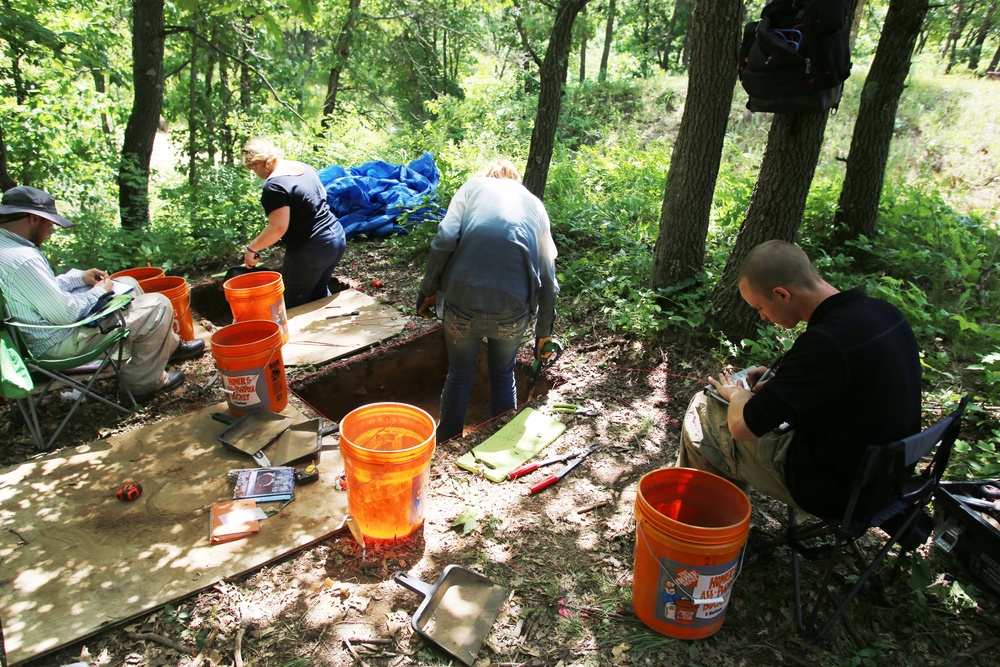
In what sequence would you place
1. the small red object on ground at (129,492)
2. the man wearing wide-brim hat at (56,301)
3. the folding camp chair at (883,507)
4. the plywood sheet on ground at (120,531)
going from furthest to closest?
the man wearing wide-brim hat at (56,301), the small red object on ground at (129,492), the plywood sheet on ground at (120,531), the folding camp chair at (883,507)

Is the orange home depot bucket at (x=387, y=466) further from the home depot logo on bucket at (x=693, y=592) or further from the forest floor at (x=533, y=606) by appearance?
the home depot logo on bucket at (x=693, y=592)

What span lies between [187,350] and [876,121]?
6233mm

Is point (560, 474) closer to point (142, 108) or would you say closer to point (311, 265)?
point (311, 265)

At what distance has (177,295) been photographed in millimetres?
4418

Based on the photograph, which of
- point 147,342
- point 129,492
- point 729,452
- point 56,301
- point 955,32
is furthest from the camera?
point 955,32

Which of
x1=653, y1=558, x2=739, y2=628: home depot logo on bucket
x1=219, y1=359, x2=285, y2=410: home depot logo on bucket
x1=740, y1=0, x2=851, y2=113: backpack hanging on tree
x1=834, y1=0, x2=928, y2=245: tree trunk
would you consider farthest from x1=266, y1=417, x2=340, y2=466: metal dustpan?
x1=834, y1=0, x2=928, y2=245: tree trunk

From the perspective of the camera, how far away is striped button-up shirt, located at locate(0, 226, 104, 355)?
316cm

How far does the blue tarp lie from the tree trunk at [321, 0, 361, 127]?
6561 mm

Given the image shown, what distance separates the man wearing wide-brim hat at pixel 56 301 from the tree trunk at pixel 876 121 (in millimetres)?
5910

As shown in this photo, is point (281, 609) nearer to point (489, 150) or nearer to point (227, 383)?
point (227, 383)

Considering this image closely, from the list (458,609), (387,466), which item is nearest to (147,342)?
(387,466)

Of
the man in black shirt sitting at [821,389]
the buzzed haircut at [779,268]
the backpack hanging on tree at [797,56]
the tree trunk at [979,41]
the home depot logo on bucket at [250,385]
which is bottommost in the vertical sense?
the home depot logo on bucket at [250,385]

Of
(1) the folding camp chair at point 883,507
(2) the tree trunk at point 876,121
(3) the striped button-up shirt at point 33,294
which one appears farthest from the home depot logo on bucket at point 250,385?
(2) the tree trunk at point 876,121

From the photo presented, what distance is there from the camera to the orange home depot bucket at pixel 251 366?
3438mm
